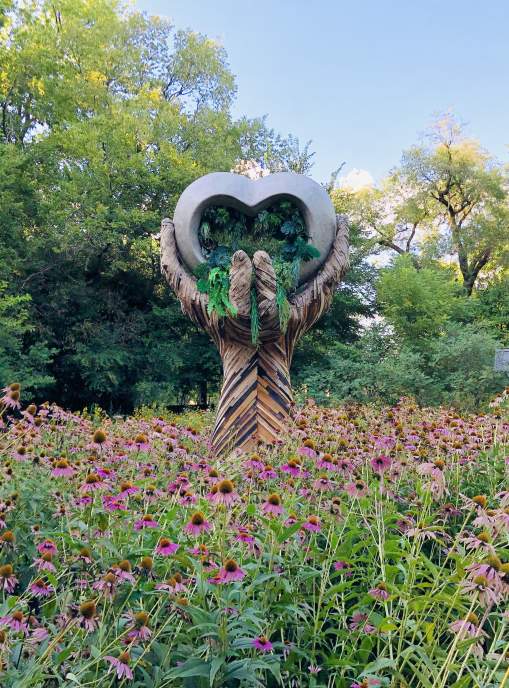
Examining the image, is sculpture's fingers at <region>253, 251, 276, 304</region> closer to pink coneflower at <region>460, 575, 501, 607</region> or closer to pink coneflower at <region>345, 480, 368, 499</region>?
pink coneflower at <region>345, 480, 368, 499</region>

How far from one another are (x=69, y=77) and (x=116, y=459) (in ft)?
41.8

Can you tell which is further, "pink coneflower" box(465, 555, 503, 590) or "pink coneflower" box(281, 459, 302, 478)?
"pink coneflower" box(281, 459, 302, 478)

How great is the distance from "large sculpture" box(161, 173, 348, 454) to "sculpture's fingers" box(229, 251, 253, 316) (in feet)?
0.05

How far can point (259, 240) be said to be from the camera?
16.6ft

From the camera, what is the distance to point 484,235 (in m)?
18.8

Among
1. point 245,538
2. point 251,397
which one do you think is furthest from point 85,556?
point 251,397

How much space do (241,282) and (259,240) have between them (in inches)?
39.6

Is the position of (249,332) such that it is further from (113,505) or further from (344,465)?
(113,505)

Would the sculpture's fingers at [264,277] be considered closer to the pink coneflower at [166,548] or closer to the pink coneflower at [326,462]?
the pink coneflower at [326,462]

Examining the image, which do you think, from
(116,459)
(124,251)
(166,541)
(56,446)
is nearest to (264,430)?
(56,446)

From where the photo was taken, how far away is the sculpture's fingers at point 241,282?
4176 millimetres

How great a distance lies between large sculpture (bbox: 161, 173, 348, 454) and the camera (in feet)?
14.6

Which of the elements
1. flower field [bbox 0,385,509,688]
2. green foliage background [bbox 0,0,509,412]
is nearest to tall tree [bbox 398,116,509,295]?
green foliage background [bbox 0,0,509,412]

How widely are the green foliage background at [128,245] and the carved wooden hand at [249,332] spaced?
4.32m
